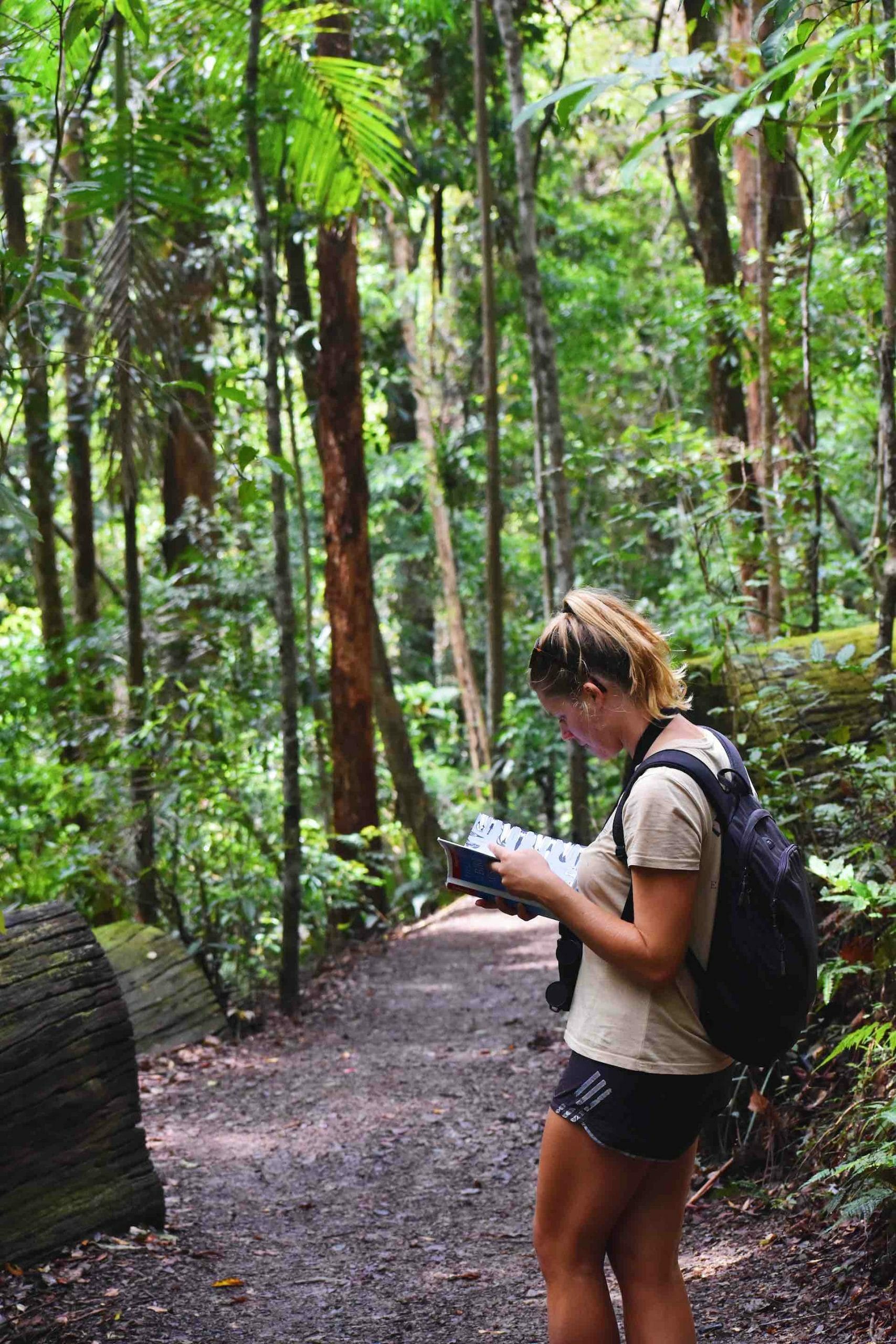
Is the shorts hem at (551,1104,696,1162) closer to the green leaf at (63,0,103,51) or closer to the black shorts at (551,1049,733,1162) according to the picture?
the black shorts at (551,1049,733,1162)

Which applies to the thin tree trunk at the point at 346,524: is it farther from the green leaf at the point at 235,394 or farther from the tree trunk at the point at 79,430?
the green leaf at the point at 235,394

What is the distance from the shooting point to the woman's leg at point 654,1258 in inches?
87.9

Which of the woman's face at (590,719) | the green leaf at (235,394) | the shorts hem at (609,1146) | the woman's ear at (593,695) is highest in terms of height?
the green leaf at (235,394)

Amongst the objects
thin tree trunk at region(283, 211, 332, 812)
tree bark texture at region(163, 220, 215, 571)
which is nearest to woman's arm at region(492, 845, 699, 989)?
thin tree trunk at region(283, 211, 332, 812)

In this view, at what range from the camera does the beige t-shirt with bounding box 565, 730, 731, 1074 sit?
2.06 meters

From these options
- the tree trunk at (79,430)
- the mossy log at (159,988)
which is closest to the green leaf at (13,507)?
the mossy log at (159,988)

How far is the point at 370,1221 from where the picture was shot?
15.3 ft

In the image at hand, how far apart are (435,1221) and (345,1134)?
1.26 m

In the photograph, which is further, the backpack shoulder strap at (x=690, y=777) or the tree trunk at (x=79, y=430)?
the tree trunk at (x=79, y=430)

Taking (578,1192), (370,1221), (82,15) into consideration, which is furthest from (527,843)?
(370,1221)

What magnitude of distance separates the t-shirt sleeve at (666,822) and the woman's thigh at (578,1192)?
512mm

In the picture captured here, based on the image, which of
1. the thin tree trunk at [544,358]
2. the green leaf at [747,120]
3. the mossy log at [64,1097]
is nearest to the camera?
the green leaf at [747,120]

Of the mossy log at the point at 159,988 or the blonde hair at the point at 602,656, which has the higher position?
the blonde hair at the point at 602,656

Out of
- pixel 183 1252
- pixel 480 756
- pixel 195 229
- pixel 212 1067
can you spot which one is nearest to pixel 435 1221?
pixel 183 1252
